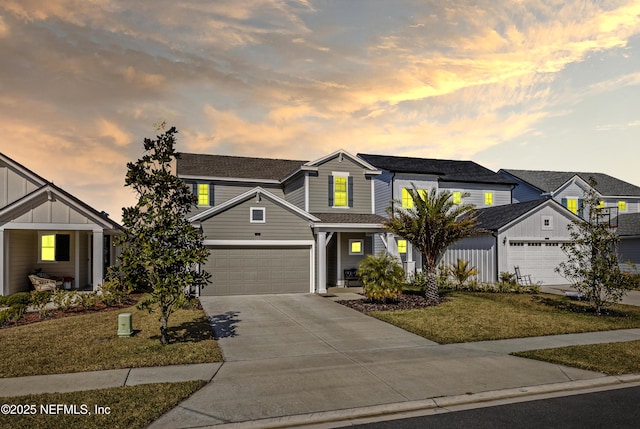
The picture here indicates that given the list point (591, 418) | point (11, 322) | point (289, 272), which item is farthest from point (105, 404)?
point (289, 272)

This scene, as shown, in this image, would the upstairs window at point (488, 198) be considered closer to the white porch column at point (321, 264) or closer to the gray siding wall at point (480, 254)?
the gray siding wall at point (480, 254)

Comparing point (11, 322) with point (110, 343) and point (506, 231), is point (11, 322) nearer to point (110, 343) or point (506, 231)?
point (110, 343)

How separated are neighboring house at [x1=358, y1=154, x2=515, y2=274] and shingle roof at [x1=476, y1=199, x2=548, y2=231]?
7.02 ft

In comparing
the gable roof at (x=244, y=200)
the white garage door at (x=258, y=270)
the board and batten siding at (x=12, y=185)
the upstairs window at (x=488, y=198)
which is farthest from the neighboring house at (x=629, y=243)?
the board and batten siding at (x=12, y=185)

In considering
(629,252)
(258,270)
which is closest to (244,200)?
(258,270)

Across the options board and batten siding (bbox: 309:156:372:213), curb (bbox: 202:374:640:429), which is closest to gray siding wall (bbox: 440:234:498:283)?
board and batten siding (bbox: 309:156:372:213)

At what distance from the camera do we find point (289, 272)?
842 inches

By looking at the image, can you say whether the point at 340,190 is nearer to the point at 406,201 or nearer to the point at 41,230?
the point at 406,201

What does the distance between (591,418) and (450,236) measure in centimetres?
1294

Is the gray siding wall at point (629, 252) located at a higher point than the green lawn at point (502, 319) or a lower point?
higher

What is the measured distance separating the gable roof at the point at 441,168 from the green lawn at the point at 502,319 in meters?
11.9

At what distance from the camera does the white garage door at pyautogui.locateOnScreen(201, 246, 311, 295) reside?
66.6 ft

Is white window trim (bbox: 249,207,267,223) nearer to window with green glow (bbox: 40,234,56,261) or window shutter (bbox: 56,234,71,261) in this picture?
window shutter (bbox: 56,234,71,261)

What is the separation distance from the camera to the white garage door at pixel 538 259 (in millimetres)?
24875
